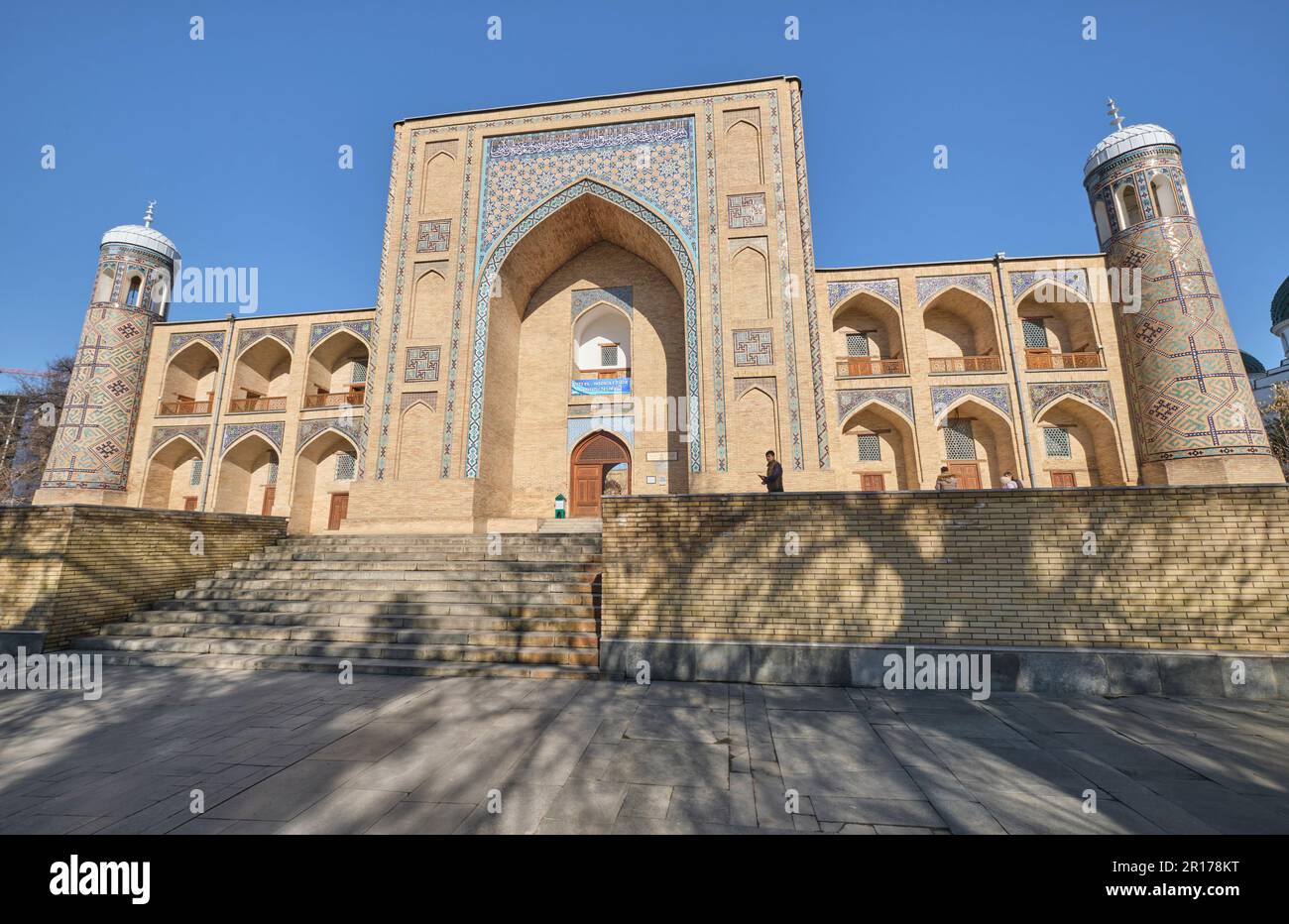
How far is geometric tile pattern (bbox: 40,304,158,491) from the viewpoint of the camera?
14781mm

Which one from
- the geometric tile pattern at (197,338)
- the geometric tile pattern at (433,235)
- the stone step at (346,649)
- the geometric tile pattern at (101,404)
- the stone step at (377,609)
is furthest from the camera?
the geometric tile pattern at (197,338)

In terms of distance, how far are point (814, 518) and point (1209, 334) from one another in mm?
14360

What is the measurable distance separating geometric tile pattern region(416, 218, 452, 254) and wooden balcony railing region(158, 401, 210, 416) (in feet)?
31.6

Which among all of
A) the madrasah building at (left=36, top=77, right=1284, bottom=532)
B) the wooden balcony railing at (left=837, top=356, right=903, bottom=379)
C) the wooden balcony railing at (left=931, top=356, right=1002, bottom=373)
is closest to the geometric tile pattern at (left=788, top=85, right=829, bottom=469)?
the madrasah building at (left=36, top=77, right=1284, bottom=532)

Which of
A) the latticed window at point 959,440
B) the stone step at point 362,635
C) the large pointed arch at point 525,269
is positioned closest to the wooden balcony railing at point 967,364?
the latticed window at point 959,440

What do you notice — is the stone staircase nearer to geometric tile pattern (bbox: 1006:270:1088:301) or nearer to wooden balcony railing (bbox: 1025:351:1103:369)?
wooden balcony railing (bbox: 1025:351:1103:369)

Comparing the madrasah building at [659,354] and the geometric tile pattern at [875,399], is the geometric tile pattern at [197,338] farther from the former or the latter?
the geometric tile pattern at [875,399]

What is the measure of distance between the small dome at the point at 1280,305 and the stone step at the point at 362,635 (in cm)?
4946

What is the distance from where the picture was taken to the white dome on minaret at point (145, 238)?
16.3 m

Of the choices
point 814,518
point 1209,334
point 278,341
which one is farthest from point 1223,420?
point 278,341

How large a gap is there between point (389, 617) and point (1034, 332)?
17.4 meters

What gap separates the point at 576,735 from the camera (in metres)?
3.36

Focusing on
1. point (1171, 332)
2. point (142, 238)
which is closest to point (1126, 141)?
point (1171, 332)
